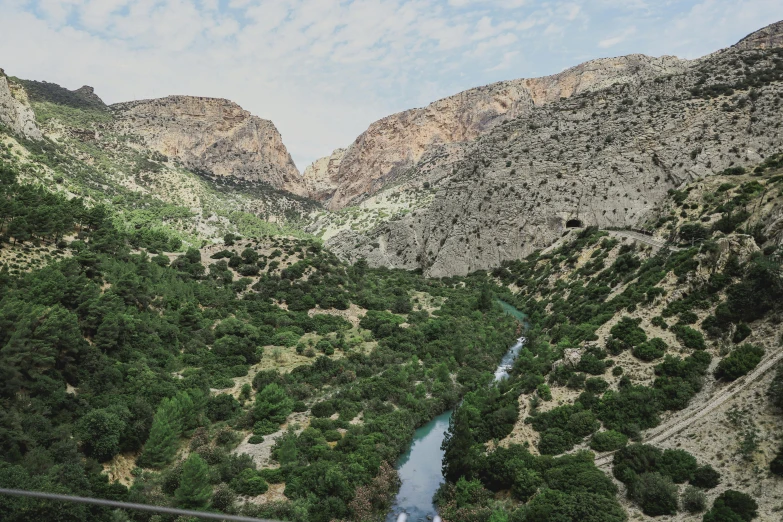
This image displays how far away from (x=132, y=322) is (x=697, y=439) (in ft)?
135

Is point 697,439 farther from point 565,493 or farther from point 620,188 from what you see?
point 620,188

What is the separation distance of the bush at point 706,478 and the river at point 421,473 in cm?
1494

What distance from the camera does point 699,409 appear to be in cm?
2692

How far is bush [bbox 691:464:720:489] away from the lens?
22.7 m

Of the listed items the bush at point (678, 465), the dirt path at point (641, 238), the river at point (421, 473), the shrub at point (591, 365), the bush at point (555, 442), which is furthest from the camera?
the dirt path at point (641, 238)

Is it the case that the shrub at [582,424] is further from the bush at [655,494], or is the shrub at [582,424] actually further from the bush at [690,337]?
the bush at [690,337]

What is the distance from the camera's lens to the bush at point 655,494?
73.9 feet

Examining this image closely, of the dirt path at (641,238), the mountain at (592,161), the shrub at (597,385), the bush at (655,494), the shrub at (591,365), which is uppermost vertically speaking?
the mountain at (592,161)

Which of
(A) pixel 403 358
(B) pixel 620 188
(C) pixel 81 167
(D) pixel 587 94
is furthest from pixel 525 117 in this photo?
(C) pixel 81 167

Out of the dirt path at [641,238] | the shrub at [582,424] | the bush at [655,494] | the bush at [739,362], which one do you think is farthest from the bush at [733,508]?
the dirt path at [641,238]

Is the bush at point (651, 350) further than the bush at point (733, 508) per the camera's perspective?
Yes

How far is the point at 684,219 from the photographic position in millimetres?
54219

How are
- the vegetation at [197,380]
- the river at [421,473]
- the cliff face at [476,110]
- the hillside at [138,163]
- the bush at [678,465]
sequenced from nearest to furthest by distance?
the bush at [678,465] < the vegetation at [197,380] < the river at [421,473] < the hillside at [138,163] < the cliff face at [476,110]

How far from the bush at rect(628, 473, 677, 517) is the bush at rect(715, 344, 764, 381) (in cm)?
808
